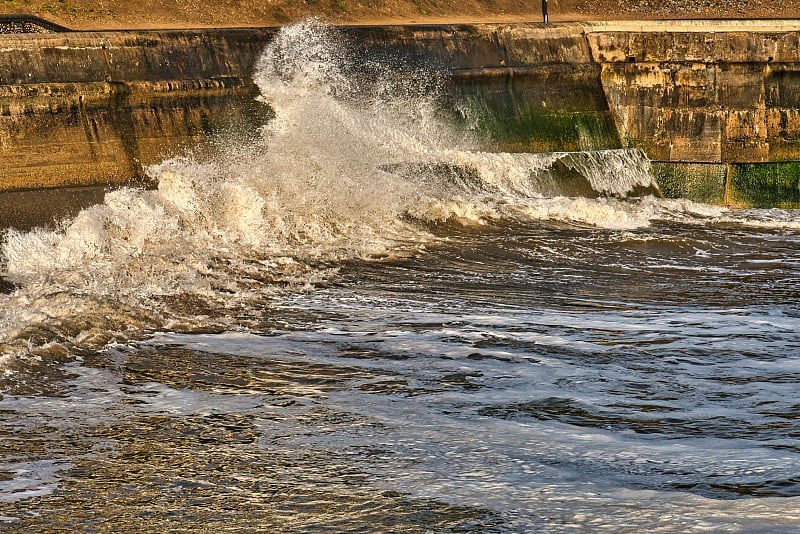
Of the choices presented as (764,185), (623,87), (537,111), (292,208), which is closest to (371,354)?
(292,208)

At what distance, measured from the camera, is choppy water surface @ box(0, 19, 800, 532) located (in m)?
3.64

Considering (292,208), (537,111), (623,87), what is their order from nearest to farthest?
(292,208), (537,111), (623,87)

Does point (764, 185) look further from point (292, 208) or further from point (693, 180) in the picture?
point (292, 208)

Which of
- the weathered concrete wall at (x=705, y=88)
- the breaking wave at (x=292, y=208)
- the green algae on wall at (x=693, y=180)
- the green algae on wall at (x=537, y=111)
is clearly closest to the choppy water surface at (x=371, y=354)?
the breaking wave at (x=292, y=208)

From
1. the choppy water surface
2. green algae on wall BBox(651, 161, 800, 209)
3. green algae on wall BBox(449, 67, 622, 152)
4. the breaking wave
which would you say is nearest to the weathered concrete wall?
green algae on wall BBox(651, 161, 800, 209)

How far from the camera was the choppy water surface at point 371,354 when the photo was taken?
11.9ft

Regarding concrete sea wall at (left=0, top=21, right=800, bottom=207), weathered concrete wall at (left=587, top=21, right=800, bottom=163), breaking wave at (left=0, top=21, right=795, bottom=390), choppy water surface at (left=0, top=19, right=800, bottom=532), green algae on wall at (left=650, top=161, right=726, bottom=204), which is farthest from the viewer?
green algae on wall at (left=650, top=161, right=726, bottom=204)

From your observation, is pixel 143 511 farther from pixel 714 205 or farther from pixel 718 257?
pixel 714 205

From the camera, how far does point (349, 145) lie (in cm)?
1163

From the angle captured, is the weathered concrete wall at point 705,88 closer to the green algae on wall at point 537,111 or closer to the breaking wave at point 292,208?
the green algae on wall at point 537,111

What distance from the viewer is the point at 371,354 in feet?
18.7

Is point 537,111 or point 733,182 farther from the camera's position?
point 733,182

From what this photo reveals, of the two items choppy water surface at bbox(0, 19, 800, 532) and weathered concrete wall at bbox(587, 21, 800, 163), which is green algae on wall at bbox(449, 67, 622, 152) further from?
choppy water surface at bbox(0, 19, 800, 532)

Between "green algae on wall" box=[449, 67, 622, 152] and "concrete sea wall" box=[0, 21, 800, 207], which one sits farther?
"green algae on wall" box=[449, 67, 622, 152]
